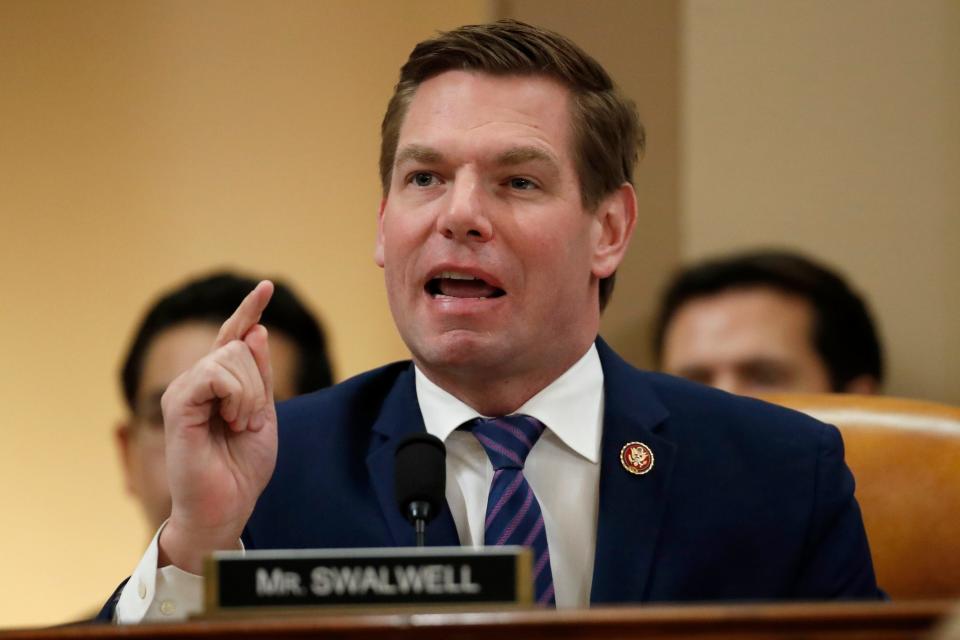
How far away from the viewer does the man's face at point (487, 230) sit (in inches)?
68.4

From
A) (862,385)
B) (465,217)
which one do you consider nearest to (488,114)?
(465,217)

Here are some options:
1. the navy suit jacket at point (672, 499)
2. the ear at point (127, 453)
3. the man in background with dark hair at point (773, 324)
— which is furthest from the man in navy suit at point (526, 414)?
the ear at point (127, 453)

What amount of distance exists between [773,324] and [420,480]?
1872mm

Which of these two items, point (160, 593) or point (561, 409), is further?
point (561, 409)

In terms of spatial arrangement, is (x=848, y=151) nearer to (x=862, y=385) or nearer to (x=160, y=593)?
(x=862, y=385)

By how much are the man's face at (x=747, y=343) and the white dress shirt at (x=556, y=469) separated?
1166 mm

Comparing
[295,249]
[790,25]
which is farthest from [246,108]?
[790,25]

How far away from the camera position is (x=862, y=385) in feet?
10.1

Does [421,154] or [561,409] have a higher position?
[421,154]

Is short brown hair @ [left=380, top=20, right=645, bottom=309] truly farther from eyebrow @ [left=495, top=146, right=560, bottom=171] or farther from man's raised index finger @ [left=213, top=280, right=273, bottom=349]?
man's raised index finger @ [left=213, top=280, right=273, bottom=349]

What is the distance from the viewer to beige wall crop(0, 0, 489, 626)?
350 centimetres

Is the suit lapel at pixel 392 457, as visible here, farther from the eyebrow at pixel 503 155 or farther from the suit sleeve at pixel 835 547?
the suit sleeve at pixel 835 547

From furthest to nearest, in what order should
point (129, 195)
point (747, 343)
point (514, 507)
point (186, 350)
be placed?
point (129, 195)
point (747, 343)
point (186, 350)
point (514, 507)

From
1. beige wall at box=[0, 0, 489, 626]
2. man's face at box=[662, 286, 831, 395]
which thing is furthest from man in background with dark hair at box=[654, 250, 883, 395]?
beige wall at box=[0, 0, 489, 626]
